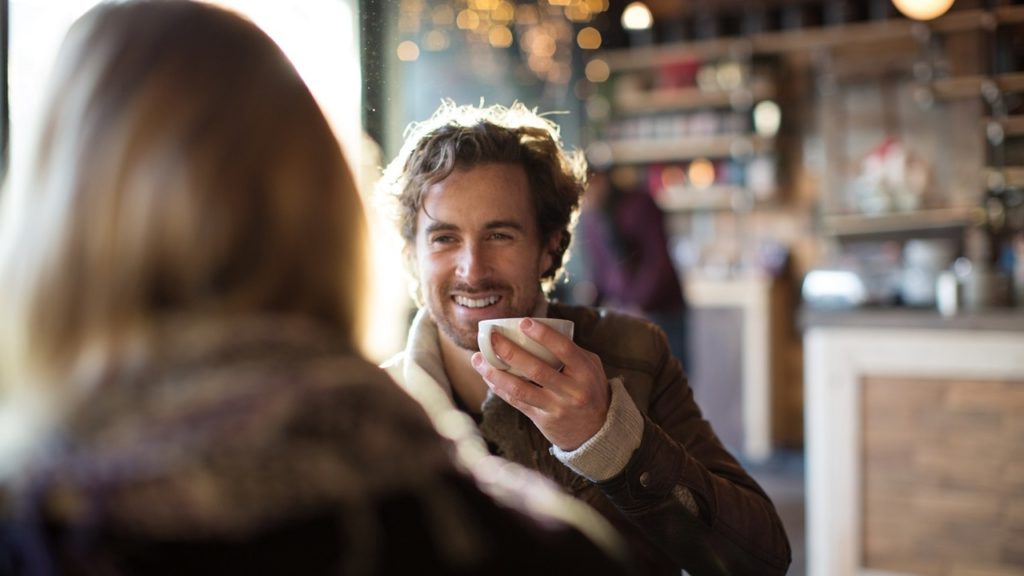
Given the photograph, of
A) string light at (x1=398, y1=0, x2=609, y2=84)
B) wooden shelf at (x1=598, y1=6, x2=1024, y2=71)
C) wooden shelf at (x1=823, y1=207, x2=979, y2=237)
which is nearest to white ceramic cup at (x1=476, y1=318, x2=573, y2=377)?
string light at (x1=398, y1=0, x2=609, y2=84)

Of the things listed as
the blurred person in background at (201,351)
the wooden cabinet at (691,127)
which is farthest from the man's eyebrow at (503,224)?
the wooden cabinet at (691,127)

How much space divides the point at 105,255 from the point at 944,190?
5.50m

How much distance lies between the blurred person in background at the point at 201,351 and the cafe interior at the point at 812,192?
53cm

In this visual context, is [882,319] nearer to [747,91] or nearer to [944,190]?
[944,190]

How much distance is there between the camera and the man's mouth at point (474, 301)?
131 centimetres

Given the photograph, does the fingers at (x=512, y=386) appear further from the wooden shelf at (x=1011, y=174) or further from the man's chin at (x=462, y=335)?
the wooden shelf at (x=1011, y=174)

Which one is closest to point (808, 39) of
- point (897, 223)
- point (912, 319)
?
point (897, 223)

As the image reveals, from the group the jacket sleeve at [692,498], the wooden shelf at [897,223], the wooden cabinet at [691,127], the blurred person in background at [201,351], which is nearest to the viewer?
the blurred person in background at [201,351]

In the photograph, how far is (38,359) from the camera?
24.1 inches

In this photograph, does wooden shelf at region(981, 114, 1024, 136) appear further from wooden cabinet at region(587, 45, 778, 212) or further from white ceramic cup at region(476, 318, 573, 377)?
white ceramic cup at region(476, 318, 573, 377)

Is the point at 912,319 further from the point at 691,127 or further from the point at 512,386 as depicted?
the point at 691,127

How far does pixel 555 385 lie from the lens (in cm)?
101

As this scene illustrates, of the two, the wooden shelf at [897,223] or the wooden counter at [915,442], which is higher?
the wooden shelf at [897,223]

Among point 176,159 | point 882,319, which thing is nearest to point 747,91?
point 882,319
